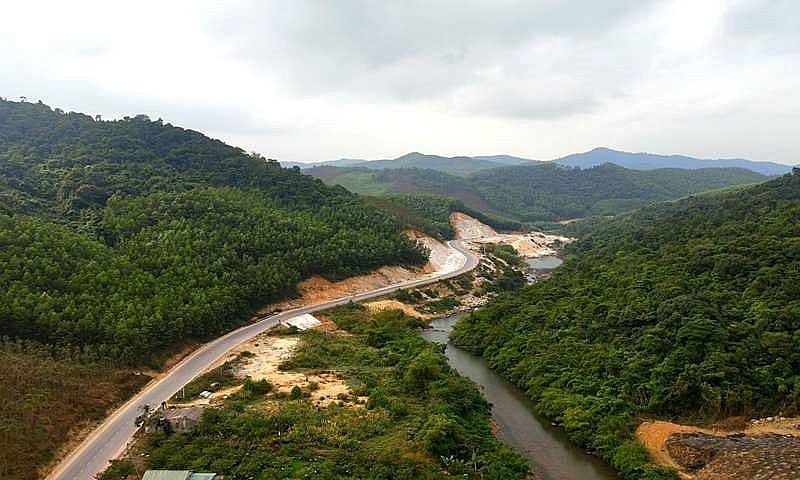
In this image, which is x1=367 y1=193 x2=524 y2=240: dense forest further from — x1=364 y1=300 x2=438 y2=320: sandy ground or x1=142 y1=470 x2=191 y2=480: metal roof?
x1=142 y1=470 x2=191 y2=480: metal roof

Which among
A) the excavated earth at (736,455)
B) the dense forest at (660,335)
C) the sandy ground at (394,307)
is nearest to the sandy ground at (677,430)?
the excavated earth at (736,455)

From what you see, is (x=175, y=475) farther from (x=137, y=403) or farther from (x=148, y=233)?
(x=148, y=233)

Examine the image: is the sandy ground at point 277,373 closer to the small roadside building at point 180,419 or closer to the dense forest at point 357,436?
the dense forest at point 357,436

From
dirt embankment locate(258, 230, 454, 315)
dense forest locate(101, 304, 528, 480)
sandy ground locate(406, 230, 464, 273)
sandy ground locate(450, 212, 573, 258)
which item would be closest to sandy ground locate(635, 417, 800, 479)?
dense forest locate(101, 304, 528, 480)

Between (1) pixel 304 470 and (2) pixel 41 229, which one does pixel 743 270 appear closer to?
(1) pixel 304 470

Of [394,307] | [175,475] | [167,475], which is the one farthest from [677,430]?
[394,307]

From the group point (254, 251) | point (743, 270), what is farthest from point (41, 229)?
point (743, 270)
